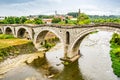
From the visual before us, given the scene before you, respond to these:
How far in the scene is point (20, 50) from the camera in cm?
5356

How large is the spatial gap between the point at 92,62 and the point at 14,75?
18578mm

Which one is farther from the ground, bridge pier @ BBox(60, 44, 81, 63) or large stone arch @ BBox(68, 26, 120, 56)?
large stone arch @ BBox(68, 26, 120, 56)

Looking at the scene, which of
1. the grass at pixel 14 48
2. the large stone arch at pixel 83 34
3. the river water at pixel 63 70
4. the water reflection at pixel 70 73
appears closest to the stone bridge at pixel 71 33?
the large stone arch at pixel 83 34

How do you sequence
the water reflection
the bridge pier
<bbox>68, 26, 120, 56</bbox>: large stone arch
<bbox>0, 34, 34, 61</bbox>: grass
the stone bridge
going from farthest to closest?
1. <bbox>0, 34, 34, 61</bbox>: grass
2. the bridge pier
3. the stone bridge
4. <bbox>68, 26, 120, 56</bbox>: large stone arch
5. the water reflection

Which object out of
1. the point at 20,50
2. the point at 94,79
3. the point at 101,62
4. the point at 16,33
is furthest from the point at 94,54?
the point at 16,33

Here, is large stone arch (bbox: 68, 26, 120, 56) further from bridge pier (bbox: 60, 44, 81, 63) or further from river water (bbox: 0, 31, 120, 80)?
river water (bbox: 0, 31, 120, 80)

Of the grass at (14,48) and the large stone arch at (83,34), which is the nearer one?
the large stone arch at (83,34)

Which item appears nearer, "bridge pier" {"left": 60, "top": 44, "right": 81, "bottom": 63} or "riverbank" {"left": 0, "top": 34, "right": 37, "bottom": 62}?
"bridge pier" {"left": 60, "top": 44, "right": 81, "bottom": 63}

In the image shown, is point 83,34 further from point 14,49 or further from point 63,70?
point 14,49

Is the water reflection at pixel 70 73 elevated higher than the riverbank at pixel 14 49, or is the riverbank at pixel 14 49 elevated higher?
the riverbank at pixel 14 49

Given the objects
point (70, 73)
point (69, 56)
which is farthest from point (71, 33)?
point (70, 73)

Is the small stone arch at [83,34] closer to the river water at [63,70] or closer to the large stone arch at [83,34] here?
the large stone arch at [83,34]

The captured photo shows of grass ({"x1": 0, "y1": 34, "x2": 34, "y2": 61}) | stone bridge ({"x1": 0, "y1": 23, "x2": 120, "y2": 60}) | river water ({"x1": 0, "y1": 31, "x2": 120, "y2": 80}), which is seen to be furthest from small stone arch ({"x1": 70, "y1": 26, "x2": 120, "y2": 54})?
grass ({"x1": 0, "y1": 34, "x2": 34, "y2": 61})

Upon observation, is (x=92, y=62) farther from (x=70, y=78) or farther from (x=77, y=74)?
(x=70, y=78)
